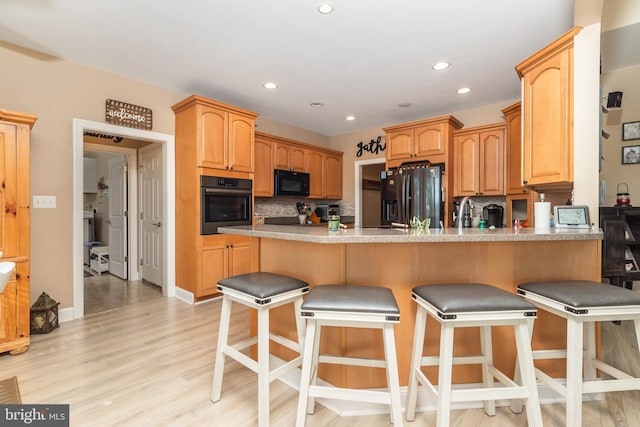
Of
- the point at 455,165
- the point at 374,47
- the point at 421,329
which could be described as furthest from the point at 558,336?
the point at 455,165

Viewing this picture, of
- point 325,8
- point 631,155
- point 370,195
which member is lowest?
point 370,195

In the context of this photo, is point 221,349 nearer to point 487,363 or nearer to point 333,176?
point 487,363

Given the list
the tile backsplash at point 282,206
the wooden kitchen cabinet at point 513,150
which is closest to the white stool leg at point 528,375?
the wooden kitchen cabinet at point 513,150

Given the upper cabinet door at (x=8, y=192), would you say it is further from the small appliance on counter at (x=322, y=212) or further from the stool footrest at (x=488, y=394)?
the small appliance on counter at (x=322, y=212)

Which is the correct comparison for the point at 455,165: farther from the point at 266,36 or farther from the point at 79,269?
the point at 79,269

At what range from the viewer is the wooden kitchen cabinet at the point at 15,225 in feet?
6.84

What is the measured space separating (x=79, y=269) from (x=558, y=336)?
3.89 m

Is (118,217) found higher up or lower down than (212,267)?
higher up

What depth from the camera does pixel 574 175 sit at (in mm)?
1894

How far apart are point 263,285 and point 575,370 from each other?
1438 mm

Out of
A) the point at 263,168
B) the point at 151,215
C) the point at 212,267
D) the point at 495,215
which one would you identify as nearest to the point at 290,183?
the point at 263,168

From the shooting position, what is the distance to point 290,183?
15.4 feet

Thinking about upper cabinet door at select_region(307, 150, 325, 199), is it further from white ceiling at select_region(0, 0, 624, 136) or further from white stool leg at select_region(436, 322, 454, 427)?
white stool leg at select_region(436, 322, 454, 427)

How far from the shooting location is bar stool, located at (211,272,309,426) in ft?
4.58
